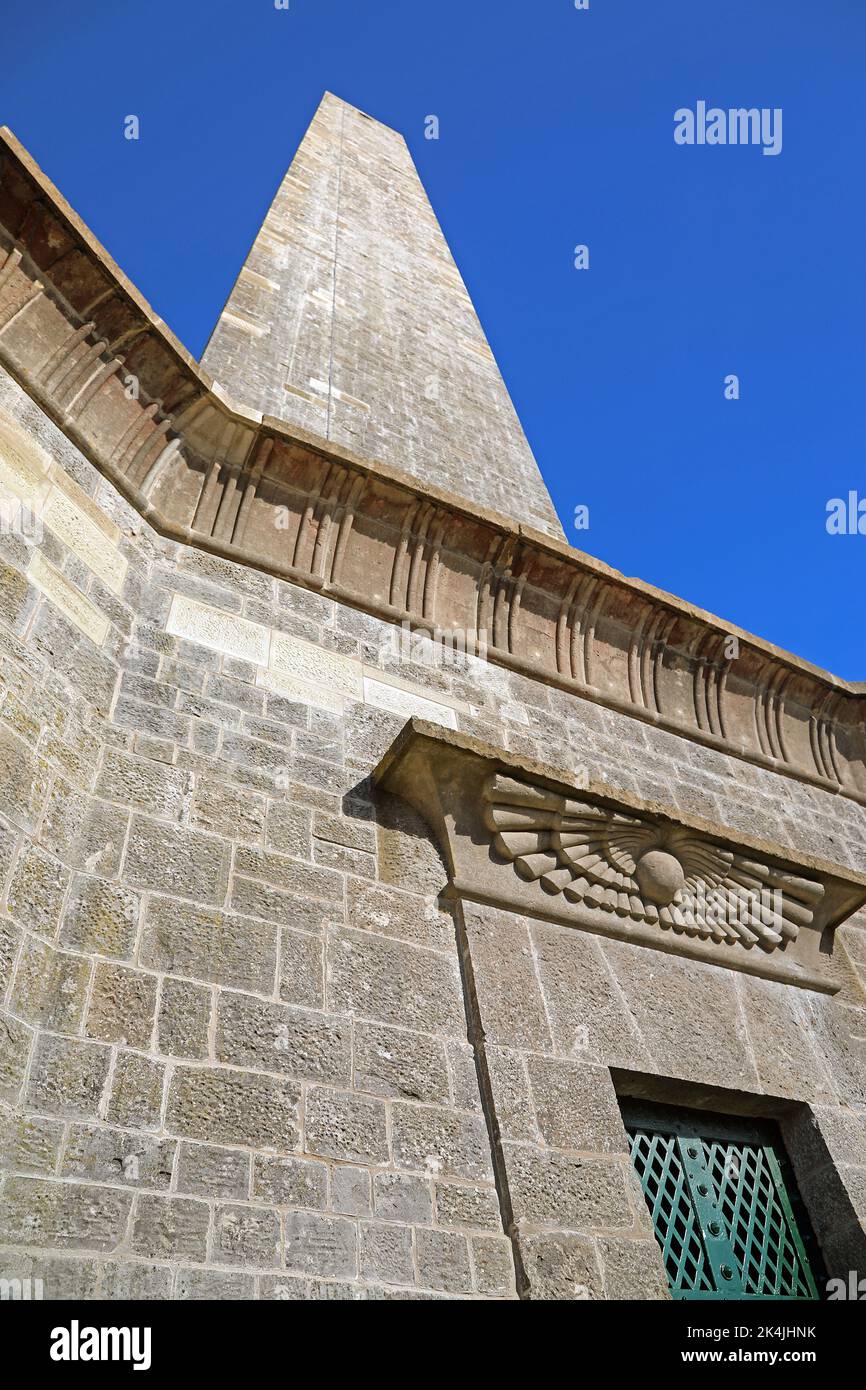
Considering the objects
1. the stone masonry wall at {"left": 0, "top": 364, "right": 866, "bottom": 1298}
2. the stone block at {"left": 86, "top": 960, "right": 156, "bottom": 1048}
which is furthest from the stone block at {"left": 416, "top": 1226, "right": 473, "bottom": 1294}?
the stone block at {"left": 86, "top": 960, "right": 156, "bottom": 1048}

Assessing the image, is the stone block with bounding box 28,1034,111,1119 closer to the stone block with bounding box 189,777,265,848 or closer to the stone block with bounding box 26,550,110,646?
the stone block with bounding box 189,777,265,848

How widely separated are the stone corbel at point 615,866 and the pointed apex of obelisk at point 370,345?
10.7 feet

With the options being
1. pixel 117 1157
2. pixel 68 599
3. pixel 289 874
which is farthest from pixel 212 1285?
pixel 68 599

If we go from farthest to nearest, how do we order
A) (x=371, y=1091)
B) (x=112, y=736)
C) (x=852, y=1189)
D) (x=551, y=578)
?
(x=551, y=578)
(x=852, y=1189)
(x=112, y=736)
(x=371, y=1091)

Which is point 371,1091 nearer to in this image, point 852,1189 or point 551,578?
point 852,1189

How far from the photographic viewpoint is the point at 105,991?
274cm

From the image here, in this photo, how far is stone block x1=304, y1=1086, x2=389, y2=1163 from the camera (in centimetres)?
276

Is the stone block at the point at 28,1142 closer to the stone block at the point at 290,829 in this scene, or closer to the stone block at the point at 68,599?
the stone block at the point at 290,829

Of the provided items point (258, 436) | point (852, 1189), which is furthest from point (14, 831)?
point (852, 1189)

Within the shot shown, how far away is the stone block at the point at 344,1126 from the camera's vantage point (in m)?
2.76

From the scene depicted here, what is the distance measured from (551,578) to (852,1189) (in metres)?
3.09

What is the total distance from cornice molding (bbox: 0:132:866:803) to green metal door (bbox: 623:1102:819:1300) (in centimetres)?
215

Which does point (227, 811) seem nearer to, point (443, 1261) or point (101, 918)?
point (101, 918)

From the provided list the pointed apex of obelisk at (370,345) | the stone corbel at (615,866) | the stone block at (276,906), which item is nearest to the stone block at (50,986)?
the stone block at (276,906)
